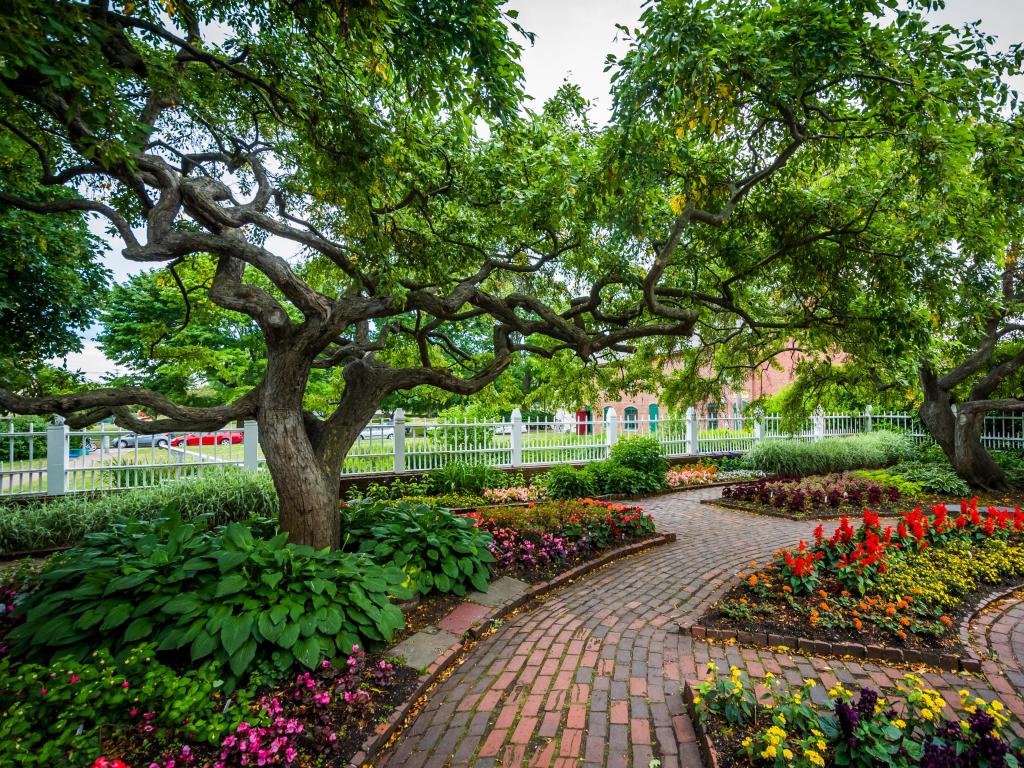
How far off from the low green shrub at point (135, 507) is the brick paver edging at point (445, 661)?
3.47 meters

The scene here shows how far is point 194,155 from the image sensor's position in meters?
5.10

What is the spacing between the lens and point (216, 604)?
9.72 feet

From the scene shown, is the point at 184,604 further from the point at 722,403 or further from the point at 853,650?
the point at 722,403

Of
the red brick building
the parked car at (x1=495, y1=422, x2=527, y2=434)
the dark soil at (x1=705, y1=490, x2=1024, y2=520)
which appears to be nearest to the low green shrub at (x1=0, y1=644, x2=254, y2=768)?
the red brick building

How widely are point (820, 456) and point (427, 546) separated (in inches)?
467

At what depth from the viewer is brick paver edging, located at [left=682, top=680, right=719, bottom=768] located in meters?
2.25

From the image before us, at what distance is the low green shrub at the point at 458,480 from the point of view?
9.52m

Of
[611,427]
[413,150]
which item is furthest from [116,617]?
[611,427]

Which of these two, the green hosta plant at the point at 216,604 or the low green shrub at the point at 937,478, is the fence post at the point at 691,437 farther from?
the green hosta plant at the point at 216,604

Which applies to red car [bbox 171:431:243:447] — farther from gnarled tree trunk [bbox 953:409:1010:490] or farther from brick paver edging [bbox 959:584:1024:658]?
gnarled tree trunk [bbox 953:409:1010:490]

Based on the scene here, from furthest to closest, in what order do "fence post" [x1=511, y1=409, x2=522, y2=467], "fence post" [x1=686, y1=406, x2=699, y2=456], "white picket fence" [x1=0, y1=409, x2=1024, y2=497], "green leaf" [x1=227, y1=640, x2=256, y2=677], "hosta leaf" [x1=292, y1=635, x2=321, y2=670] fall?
"fence post" [x1=686, y1=406, x2=699, y2=456], "fence post" [x1=511, y1=409, x2=522, y2=467], "white picket fence" [x1=0, y1=409, x2=1024, y2=497], "hosta leaf" [x1=292, y1=635, x2=321, y2=670], "green leaf" [x1=227, y1=640, x2=256, y2=677]

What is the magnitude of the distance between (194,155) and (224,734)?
5302 mm

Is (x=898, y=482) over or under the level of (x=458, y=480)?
under

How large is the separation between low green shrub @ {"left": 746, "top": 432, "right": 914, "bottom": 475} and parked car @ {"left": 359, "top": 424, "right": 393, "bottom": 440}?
30.1 ft
